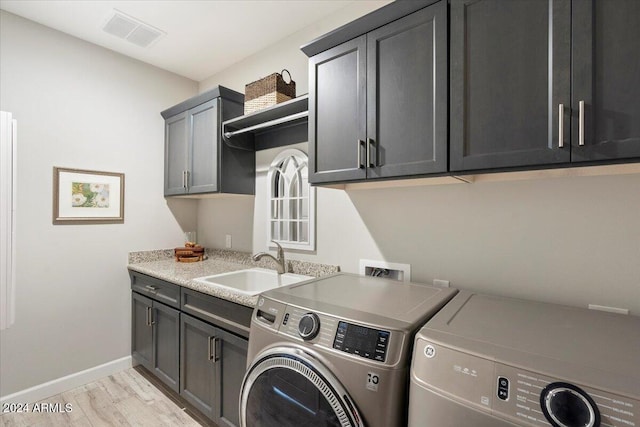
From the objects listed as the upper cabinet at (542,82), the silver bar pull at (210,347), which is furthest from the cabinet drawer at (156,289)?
the upper cabinet at (542,82)

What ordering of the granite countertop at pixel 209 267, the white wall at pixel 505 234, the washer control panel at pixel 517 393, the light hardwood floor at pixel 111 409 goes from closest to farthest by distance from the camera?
1. the washer control panel at pixel 517 393
2. the white wall at pixel 505 234
3. the granite countertop at pixel 209 267
4. the light hardwood floor at pixel 111 409

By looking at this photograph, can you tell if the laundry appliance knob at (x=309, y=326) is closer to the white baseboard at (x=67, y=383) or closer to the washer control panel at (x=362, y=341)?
the washer control panel at (x=362, y=341)

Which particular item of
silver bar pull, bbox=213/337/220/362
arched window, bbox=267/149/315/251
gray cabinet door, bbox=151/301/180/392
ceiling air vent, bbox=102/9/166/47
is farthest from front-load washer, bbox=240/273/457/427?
ceiling air vent, bbox=102/9/166/47

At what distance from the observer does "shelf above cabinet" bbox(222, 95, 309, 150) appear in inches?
78.2

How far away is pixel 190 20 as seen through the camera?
7.07ft

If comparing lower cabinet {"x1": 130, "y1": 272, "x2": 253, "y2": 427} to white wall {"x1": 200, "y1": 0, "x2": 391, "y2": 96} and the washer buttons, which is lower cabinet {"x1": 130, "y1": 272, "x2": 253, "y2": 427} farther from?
white wall {"x1": 200, "y1": 0, "x2": 391, "y2": 96}

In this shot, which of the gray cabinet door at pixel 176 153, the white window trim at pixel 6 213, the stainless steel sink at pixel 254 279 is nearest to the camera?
the white window trim at pixel 6 213

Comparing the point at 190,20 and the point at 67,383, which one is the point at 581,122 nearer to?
the point at 190,20

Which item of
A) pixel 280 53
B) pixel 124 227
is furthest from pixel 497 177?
pixel 124 227

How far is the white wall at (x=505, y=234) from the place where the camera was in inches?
46.6

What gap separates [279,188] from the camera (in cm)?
237

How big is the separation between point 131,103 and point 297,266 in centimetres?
206

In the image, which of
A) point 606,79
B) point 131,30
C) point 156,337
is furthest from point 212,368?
point 131,30

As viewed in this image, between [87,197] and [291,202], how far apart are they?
1643 millimetres
